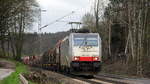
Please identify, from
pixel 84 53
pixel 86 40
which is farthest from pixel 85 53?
pixel 86 40

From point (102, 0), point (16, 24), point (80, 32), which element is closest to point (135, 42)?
point (80, 32)

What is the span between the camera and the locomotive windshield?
2833 centimetres

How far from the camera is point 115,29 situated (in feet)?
208

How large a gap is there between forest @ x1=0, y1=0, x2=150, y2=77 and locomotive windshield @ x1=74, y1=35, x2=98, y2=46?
6.87 metres

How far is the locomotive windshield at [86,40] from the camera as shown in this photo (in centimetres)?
2833

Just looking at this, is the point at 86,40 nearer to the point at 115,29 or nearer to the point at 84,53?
the point at 84,53

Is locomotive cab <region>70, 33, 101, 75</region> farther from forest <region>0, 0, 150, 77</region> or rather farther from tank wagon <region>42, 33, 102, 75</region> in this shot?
forest <region>0, 0, 150, 77</region>

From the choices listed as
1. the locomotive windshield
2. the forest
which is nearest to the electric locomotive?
the locomotive windshield

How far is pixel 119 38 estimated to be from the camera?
211 ft

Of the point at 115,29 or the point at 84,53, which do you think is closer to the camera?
the point at 84,53

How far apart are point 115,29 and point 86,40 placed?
35487 millimetres

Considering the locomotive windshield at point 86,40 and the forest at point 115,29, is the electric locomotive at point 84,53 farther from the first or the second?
the forest at point 115,29

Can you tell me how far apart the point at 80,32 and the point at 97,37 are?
1.75 meters

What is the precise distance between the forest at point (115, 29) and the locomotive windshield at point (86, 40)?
6.87m
